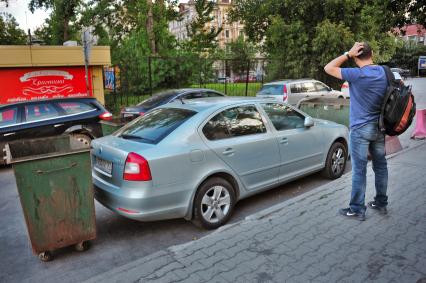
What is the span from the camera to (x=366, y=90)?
→ 12.8 ft

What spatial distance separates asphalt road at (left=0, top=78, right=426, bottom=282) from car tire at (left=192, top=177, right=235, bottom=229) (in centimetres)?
17

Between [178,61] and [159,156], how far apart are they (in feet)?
48.6

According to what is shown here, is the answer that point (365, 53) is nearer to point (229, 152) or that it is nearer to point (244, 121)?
point (244, 121)

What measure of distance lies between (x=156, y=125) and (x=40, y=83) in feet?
33.8

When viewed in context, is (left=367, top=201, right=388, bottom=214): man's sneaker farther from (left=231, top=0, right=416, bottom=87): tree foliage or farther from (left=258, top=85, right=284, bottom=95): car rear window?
(left=231, top=0, right=416, bottom=87): tree foliage

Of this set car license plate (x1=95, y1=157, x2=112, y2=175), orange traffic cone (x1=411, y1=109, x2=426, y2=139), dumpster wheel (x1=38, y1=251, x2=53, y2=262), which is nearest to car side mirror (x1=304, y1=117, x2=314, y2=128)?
car license plate (x1=95, y1=157, x2=112, y2=175)

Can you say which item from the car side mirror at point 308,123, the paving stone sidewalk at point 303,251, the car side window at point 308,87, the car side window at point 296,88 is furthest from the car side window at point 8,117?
the car side window at point 308,87

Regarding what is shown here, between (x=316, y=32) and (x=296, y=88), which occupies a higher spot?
(x=316, y=32)

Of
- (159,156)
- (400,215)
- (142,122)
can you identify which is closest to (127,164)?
(159,156)

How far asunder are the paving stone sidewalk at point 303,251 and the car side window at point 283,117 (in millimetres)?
1185

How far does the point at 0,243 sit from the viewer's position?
4316 millimetres

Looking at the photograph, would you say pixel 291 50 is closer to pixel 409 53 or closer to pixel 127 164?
pixel 127 164

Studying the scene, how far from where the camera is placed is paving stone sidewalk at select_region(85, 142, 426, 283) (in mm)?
3129

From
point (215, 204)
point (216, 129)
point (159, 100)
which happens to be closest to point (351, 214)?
point (215, 204)
